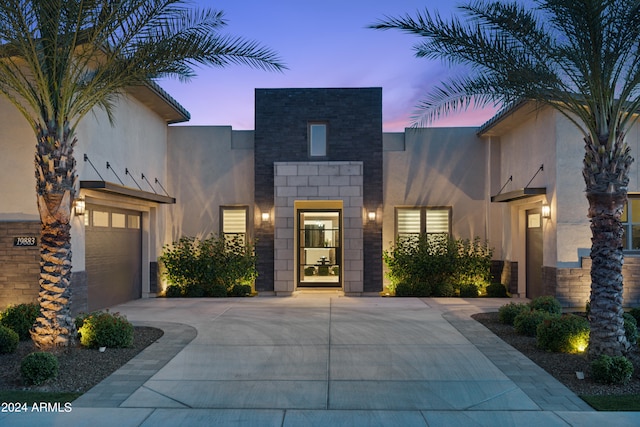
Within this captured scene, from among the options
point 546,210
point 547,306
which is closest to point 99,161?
point 547,306

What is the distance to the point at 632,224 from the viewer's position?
1366cm

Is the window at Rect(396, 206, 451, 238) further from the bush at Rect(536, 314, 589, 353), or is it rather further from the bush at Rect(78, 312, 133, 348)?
the bush at Rect(78, 312, 133, 348)

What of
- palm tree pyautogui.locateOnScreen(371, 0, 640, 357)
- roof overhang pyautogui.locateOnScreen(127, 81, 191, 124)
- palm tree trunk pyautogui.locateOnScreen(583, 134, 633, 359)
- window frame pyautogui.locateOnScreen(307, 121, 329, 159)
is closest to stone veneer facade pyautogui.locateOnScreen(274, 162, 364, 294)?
window frame pyautogui.locateOnScreen(307, 121, 329, 159)

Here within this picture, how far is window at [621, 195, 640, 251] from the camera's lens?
1362cm

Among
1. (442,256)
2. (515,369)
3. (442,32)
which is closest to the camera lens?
(515,369)

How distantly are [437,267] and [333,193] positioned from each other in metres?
3.79

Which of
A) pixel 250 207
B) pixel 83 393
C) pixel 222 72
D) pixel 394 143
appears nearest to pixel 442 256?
pixel 394 143

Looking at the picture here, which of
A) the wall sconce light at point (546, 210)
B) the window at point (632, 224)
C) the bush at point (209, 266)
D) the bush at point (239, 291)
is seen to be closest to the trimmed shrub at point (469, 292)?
the wall sconce light at point (546, 210)

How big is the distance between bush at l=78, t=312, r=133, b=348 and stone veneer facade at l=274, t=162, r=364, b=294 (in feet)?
25.1

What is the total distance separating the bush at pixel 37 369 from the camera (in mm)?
6875

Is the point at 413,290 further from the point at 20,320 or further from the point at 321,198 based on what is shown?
the point at 20,320

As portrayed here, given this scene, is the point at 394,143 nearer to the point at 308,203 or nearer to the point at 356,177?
the point at 356,177

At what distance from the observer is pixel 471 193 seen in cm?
1742

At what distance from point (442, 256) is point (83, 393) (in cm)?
1162
